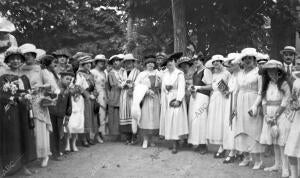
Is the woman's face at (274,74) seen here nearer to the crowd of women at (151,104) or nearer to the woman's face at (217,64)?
the crowd of women at (151,104)

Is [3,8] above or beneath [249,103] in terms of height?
above

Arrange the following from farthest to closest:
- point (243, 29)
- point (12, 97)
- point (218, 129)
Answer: point (243, 29), point (218, 129), point (12, 97)

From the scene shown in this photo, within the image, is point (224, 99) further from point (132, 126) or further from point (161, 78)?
point (132, 126)

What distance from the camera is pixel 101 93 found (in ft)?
39.6

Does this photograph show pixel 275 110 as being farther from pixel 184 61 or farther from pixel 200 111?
pixel 184 61

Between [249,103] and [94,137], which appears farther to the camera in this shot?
[94,137]

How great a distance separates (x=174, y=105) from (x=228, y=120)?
60.0 inches

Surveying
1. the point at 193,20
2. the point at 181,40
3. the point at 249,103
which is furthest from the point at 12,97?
the point at 193,20

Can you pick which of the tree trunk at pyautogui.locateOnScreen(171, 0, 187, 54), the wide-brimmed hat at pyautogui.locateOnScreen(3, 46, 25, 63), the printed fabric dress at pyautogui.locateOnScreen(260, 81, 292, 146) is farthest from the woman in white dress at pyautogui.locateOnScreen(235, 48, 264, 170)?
the tree trunk at pyautogui.locateOnScreen(171, 0, 187, 54)

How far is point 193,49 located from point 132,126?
15.9ft

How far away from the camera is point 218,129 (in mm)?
9859

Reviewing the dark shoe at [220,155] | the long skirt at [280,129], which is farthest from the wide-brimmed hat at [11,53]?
the dark shoe at [220,155]

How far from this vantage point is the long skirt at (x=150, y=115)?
11133 millimetres

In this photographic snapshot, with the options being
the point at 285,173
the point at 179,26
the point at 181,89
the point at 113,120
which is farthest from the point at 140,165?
the point at 179,26
